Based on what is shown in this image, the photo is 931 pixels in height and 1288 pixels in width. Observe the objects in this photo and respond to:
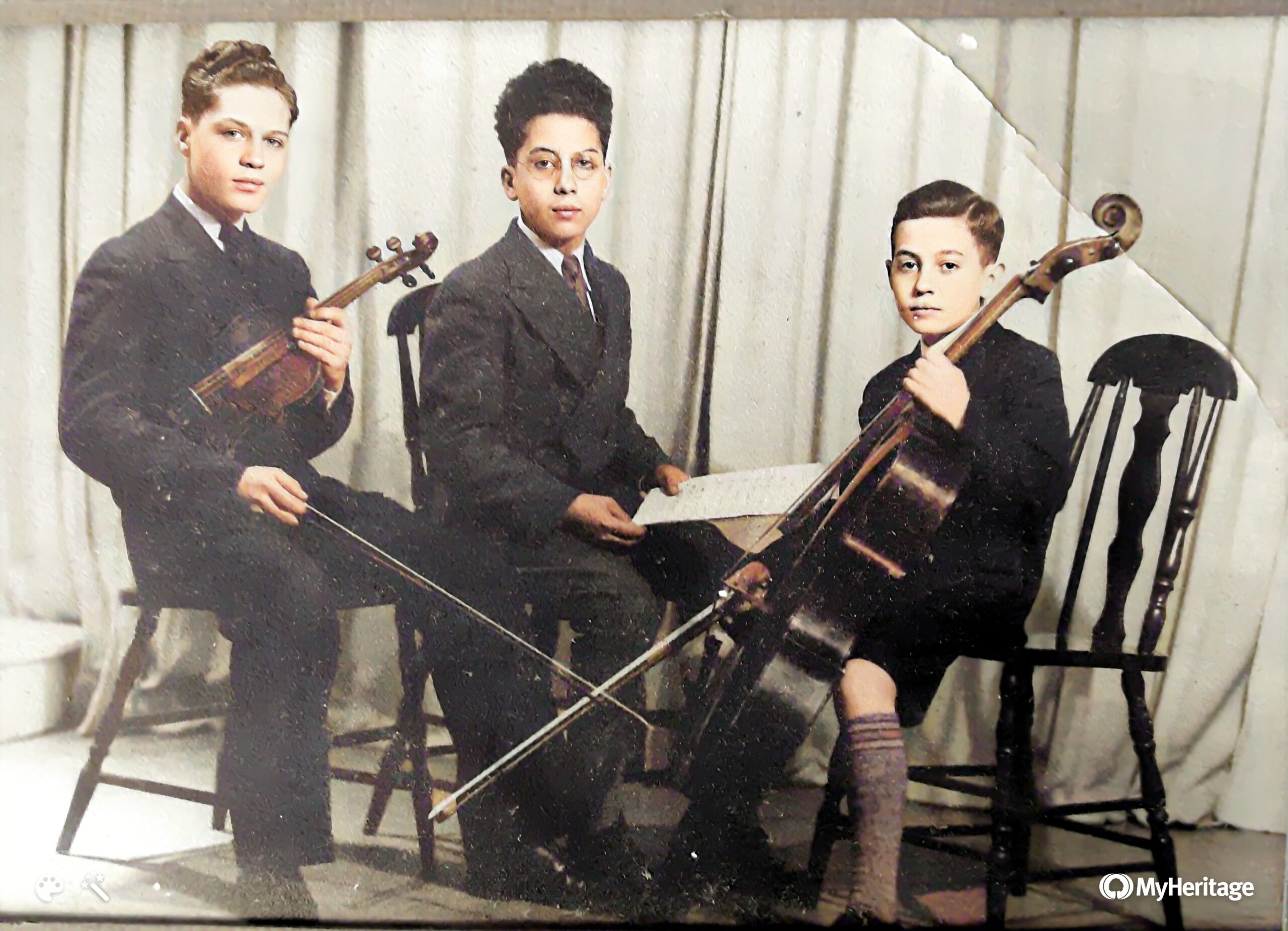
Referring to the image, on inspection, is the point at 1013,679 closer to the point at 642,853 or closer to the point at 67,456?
the point at 642,853

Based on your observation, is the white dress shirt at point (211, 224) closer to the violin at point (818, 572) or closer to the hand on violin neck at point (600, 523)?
the hand on violin neck at point (600, 523)

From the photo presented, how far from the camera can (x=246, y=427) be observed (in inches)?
91.0

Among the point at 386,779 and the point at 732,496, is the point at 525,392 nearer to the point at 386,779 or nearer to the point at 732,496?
the point at 732,496

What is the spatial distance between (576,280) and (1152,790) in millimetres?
1610

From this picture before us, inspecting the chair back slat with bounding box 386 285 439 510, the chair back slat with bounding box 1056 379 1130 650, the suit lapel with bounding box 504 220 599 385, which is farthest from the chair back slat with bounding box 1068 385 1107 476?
the chair back slat with bounding box 386 285 439 510

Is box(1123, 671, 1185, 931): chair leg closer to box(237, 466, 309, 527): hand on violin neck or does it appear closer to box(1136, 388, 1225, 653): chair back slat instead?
box(1136, 388, 1225, 653): chair back slat

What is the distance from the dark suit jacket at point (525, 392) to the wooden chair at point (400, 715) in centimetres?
5

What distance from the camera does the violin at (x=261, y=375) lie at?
7.56 ft

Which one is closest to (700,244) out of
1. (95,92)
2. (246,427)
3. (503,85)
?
(503,85)

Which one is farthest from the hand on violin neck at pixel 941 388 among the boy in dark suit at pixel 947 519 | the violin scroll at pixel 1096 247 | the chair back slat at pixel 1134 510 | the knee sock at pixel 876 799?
the knee sock at pixel 876 799

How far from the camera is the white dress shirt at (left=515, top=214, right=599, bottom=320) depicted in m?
2.30

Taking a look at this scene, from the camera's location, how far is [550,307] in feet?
7.51

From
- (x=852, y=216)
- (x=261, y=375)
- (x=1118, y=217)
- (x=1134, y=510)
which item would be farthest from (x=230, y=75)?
(x=1134, y=510)

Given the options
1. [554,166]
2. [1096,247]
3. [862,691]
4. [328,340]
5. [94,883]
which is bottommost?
[94,883]
